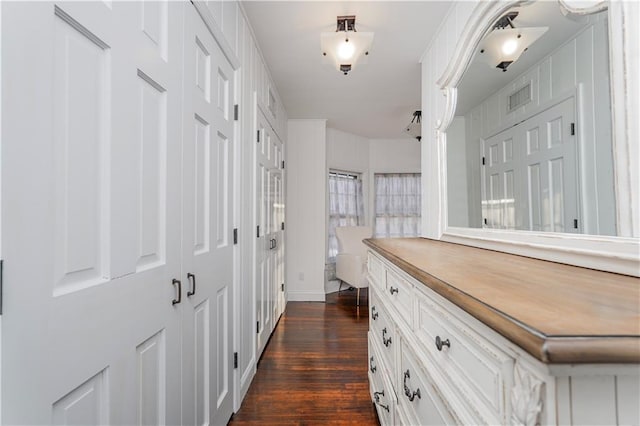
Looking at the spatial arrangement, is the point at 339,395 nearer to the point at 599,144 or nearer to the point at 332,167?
the point at 599,144

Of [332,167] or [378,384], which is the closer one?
[378,384]

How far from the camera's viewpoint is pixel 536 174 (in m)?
1.11

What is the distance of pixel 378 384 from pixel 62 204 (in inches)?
63.0

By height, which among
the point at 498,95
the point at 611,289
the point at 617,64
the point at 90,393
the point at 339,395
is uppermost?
the point at 498,95

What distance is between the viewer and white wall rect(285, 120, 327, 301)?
4426mm

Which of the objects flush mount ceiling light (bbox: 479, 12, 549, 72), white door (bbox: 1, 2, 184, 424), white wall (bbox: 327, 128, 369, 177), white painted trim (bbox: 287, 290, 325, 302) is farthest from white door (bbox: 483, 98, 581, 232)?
white wall (bbox: 327, 128, 369, 177)

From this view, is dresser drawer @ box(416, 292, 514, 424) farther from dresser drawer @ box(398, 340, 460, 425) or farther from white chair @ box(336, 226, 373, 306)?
white chair @ box(336, 226, 373, 306)

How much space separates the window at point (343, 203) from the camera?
4980mm

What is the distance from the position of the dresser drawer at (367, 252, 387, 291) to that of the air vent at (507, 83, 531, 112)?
0.88 m

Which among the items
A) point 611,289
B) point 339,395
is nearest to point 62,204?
point 611,289

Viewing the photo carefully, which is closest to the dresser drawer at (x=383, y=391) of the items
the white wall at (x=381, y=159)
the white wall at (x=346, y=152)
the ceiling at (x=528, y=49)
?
the ceiling at (x=528, y=49)

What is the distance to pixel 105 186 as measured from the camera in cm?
79

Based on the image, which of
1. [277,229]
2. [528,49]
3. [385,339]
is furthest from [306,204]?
[528,49]

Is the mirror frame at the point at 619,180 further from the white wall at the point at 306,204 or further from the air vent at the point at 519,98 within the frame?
the white wall at the point at 306,204
